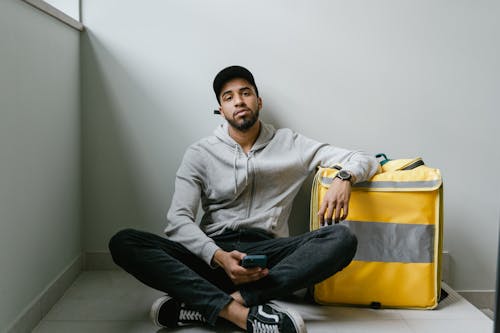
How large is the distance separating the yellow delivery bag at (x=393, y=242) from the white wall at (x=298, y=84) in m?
0.42

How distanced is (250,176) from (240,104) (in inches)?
11.6

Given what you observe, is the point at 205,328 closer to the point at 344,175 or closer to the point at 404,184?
the point at 344,175

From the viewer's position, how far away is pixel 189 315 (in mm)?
1936

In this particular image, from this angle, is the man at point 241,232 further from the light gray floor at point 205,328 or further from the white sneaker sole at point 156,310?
the light gray floor at point 205,328

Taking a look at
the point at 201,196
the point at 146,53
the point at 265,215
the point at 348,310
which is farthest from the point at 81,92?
the point at 348,310

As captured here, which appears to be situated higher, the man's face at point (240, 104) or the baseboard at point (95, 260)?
the man's face at point (240, 104)

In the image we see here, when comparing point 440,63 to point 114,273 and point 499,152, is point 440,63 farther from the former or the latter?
point 114,273

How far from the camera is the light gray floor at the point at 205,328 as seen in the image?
1.94 metres

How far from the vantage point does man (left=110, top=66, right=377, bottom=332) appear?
1890 millimetres

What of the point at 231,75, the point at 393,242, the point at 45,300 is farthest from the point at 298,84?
the point at 45,300

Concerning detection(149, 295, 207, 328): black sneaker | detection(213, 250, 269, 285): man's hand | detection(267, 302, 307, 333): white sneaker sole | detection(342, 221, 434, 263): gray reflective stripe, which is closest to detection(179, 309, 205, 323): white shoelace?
detection(149, 295, 207, 328): black sneaker

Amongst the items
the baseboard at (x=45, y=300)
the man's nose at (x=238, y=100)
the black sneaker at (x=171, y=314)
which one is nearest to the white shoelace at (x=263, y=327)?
the black sneaker at (x=171, y=314)

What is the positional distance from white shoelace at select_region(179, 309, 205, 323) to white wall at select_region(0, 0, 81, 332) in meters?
0.53

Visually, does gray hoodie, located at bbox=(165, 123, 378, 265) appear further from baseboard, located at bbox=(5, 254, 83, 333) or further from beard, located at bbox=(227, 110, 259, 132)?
baseboard, located at bbox=(5, 254, 83, 333)
